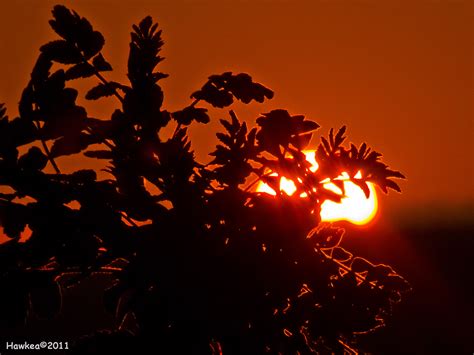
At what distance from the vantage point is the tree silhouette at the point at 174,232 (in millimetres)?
2734

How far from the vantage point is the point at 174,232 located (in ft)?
9.19

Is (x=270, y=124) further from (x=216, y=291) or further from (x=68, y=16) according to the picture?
(x=68, y=16)

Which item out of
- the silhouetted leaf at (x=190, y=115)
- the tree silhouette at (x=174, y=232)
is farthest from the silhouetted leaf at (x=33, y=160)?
the silhouetted leaf at (x=190, y=115)

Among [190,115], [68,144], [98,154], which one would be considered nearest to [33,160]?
[68,144]

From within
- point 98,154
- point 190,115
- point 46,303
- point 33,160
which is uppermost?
point 190,115

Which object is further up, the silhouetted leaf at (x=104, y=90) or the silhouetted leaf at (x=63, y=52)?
the silhouetted leaf at (x=63, y=52)

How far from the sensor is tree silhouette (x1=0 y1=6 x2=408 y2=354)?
273cm

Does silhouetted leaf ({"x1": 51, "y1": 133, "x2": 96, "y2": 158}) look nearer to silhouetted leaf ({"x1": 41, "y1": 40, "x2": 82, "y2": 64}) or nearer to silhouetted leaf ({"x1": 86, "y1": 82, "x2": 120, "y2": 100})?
silhouetted leaf ({"x1": 86, "y1": 82, "x2": 120, "y2": 100})

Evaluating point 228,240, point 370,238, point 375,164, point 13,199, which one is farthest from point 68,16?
point 370,238

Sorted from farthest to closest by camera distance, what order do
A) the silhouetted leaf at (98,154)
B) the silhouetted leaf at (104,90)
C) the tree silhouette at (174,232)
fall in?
1. the silhouetted leaf at (104,90)
2. the silhouetted leaf at (98,154)
3. the tree silhouette at (174,232)

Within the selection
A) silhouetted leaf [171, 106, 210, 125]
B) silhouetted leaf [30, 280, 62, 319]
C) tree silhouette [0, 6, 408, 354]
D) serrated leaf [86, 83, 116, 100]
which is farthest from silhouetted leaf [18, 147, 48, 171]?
silhouetted leaf [171, 106, 210, 125]

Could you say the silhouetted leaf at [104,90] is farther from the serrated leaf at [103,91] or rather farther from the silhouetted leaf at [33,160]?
the silhouetted leaf at [33,160]

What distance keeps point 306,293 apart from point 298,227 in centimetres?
30

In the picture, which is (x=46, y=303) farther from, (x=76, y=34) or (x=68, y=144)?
(x=76, y=34)
